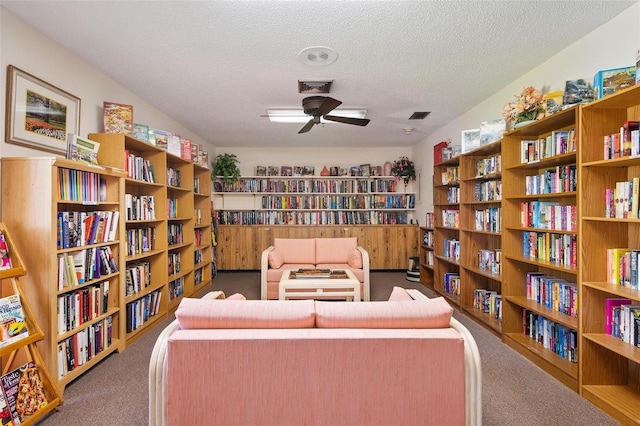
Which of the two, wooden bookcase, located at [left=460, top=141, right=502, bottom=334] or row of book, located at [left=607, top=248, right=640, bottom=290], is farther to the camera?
wooden bookcase, located at [left=460, top=141, right=502, bottom=334]

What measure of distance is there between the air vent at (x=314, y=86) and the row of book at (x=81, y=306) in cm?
258

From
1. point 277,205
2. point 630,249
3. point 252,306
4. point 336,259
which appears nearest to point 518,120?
point 630,249

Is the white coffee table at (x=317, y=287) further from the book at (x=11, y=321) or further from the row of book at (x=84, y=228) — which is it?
the book at (x=11, y=321)

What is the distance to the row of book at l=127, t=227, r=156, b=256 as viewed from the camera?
2.98m

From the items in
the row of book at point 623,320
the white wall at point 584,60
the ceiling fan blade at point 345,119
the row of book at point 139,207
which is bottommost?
the row of book at point 623,320

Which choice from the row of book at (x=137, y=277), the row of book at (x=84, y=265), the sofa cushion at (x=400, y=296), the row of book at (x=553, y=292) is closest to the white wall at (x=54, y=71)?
the row of book at (x=84, y=265)

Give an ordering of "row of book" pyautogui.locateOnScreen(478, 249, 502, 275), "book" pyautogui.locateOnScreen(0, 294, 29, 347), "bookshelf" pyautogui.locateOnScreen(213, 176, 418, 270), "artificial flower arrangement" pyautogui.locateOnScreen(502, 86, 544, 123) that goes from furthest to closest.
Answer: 1. "bookshelf" pyautogui.locateOnScreen(213, 176, 418, 270)
2. "row of book" pyautogui.locateOnScreen(478, 249, 502, 275)
3. "artificial flower arrangement" pyautogui.locateOnScreen(502, 86, 544, 123)
4. "book" pyautogui.locateOnScreen(0, 294, 29, 347)

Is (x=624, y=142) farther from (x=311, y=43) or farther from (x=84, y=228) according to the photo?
(x=84, y=228)

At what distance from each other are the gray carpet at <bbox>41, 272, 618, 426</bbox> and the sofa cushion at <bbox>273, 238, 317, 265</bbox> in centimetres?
225

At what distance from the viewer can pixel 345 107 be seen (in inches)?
152

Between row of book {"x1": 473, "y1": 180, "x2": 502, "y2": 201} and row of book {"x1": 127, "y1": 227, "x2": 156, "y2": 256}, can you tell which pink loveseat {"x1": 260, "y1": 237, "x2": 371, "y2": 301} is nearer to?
row of book {"x1": 127, "y1": 227, "x2": 156, "y2": 256}

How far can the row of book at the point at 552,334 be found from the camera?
2.29 metres

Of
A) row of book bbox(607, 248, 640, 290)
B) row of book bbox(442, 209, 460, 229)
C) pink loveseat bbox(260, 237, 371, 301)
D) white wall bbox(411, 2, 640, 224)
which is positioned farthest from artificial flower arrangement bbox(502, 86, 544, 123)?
pink loveseat bbox(260, 237, 371, 301)

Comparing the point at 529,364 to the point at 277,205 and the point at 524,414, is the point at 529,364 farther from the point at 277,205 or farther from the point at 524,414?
the point at 277,205
